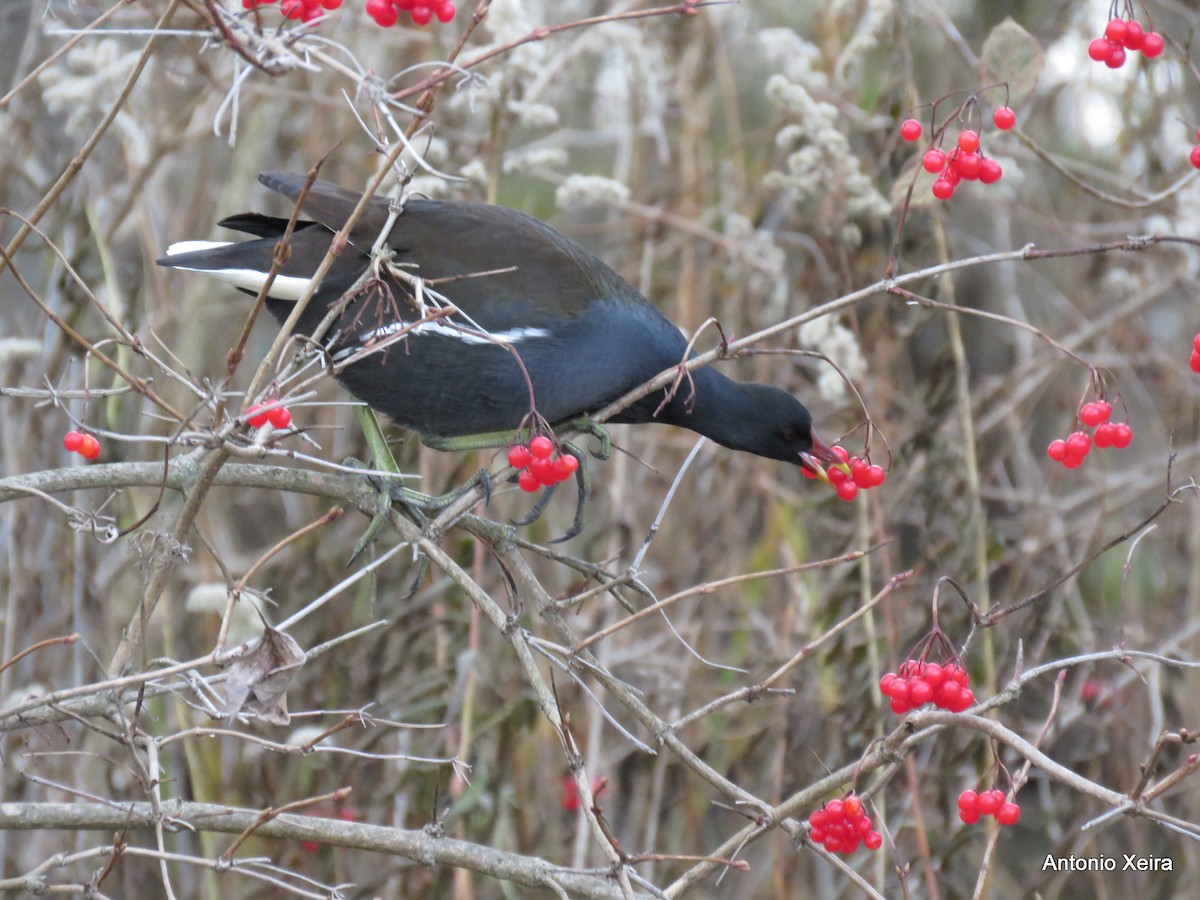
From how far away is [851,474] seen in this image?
279cm

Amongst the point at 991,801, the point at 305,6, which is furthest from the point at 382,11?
the point at 991,801

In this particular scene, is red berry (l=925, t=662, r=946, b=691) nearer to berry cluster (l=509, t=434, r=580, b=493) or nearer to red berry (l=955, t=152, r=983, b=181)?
berry cluster (l=509, t=434, r=580, b=493)

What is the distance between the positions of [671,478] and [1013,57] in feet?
7.51

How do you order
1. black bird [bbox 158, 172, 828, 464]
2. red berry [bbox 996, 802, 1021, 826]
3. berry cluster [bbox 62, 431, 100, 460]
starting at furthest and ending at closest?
black bird [bbox 158, 172, 828, 464] → berry cluster [bbox 62, 431, 100, 460] → red berry [bbox 996, 802, 1021, 826]

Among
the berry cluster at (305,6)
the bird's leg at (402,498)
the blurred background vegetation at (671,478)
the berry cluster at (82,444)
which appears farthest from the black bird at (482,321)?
the berry cluster at (305,6)

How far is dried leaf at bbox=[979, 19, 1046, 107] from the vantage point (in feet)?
9.41

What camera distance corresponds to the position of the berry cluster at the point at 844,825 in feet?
7.57

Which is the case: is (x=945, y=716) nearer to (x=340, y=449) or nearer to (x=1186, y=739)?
(x=1186, y=739)

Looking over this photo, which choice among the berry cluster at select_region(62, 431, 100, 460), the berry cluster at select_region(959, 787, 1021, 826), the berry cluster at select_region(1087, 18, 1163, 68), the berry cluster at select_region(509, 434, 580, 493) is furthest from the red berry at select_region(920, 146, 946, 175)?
the berry cluster at select_region(62, 431, 100, 460)

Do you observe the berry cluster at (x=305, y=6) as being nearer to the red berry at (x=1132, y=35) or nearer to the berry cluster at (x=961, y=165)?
the berry cluster at (x=961, y=165)

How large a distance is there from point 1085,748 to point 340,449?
112 inches

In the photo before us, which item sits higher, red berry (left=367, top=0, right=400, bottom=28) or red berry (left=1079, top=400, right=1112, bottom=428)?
red berry (left=367, top=0, right=400, bottom=28)

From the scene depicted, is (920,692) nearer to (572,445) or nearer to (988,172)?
(988,172)

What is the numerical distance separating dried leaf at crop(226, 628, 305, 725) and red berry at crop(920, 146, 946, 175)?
54.5 inches
